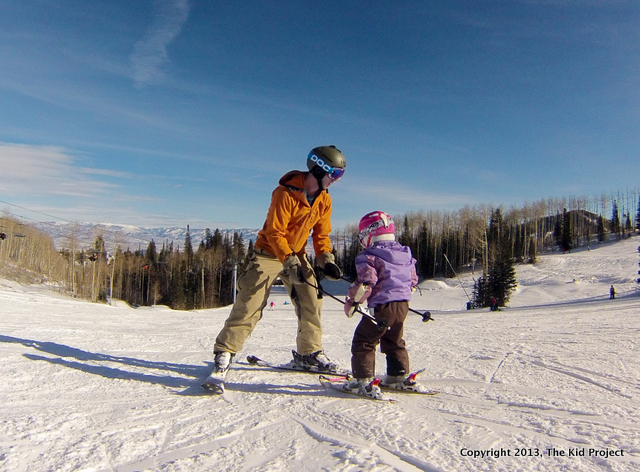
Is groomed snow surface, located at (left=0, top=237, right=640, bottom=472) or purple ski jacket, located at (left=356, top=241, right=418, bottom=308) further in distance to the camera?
purple ski jacket, located at (left=356, top=241, right=418, bottom=308)

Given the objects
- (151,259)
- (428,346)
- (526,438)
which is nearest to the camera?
(526,438)

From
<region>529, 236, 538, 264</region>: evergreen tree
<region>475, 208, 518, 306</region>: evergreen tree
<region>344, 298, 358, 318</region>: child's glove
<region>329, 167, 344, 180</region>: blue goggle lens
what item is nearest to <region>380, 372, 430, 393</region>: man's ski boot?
<region>344, 298, 358, 318</region>: child's glove

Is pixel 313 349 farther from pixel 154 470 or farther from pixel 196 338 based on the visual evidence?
pixel 196 338

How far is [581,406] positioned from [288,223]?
2.50m

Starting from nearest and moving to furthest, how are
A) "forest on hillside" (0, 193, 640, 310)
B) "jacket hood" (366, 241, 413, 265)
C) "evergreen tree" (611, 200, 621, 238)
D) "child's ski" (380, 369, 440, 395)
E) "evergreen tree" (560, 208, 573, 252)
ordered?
"child's ski" (380, 369, 440, 395), "jacket hood" (366, 241, 413, 265), "forest on hillside" (0, 193, 640, 310), "evergreen tree" (560, 208, 573, 252), "evergreen tree" (611, 200, 621, 238)

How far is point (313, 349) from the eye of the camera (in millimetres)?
3643

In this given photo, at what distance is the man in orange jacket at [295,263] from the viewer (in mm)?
3264

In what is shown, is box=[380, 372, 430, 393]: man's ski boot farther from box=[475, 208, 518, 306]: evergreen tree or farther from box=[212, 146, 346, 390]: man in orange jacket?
box=[475, 208, 518, 306]: evergreen tree

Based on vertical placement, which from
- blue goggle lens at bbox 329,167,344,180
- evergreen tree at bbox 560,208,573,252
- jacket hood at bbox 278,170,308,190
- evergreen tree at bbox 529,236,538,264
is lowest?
jacket hood at bbox 278,170,308,190

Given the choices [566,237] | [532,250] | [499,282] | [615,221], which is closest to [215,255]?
[499,282]

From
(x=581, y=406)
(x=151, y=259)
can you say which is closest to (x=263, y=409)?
(x=581, y=406)

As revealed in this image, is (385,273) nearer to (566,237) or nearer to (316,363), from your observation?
(316,363)

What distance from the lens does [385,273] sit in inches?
117

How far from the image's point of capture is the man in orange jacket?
3.26 m
